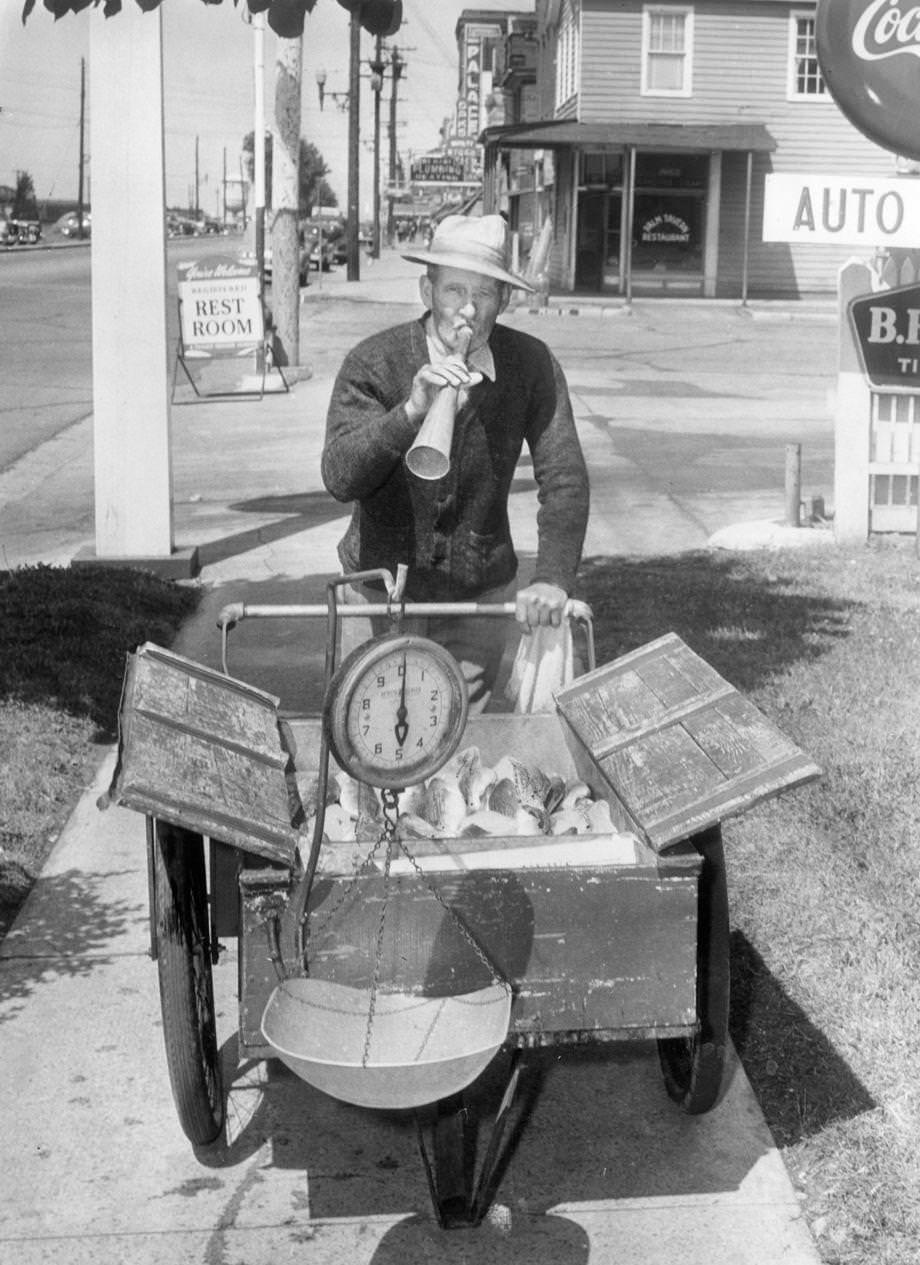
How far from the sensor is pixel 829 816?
20.0ft

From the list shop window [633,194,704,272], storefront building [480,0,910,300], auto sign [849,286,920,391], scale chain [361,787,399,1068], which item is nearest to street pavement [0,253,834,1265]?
scale chain [361,787,399,1068]

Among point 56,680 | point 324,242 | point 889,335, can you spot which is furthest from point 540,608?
point 324,242

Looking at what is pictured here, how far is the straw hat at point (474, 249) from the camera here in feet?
14.3

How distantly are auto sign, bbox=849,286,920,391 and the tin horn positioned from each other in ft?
24.2

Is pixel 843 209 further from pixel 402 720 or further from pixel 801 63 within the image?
Result: pixel 801 63

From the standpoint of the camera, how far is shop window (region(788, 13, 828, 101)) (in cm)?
3728

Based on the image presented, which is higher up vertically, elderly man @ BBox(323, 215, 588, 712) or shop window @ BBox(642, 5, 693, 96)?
shop window @ BBox(642, 5, 693, 96)

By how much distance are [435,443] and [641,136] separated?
3391cm

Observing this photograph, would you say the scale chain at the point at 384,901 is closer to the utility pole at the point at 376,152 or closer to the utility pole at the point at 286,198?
the utility pole at the point at 286,198

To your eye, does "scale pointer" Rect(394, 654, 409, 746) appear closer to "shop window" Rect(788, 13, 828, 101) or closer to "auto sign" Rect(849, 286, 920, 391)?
"auto sign" Rect(849, 286, 920, 391)

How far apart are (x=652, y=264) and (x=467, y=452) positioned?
114 feet

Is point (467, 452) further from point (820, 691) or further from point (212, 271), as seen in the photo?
point (212, 271)

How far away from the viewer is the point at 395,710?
3279 mm

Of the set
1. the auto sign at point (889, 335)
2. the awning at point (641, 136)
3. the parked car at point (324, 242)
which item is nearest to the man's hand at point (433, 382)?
the auto sign at point (889, 335)
